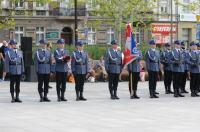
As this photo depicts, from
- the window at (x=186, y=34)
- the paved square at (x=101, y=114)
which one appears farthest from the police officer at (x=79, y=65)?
the window at (x=186, y=34)

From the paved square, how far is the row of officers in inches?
17.6

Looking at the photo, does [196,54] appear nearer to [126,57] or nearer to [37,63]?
[126,57]

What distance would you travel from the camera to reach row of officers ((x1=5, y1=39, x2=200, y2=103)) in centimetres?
1988

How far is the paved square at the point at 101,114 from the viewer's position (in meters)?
13.8

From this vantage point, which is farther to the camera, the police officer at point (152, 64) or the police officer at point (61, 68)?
the police officer at point (152, 64)

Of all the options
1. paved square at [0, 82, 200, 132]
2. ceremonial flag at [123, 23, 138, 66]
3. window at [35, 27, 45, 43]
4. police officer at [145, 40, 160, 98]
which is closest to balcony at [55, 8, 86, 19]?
window at [35, 27, 45, 43]

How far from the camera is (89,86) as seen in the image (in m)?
27.8

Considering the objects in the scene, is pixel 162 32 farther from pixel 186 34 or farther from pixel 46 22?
pixel 46 22

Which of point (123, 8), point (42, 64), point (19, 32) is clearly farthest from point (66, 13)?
point (42, 64)

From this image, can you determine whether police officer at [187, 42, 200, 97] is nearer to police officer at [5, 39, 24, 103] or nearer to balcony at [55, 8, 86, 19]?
police officer at [5, 39, 24, 103]

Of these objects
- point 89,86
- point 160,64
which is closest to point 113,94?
point 160,64

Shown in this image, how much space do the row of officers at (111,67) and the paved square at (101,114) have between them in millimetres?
446

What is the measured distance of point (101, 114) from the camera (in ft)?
53.6

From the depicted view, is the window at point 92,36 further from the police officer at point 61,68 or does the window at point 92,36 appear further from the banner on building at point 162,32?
the police officer at point 61,68
